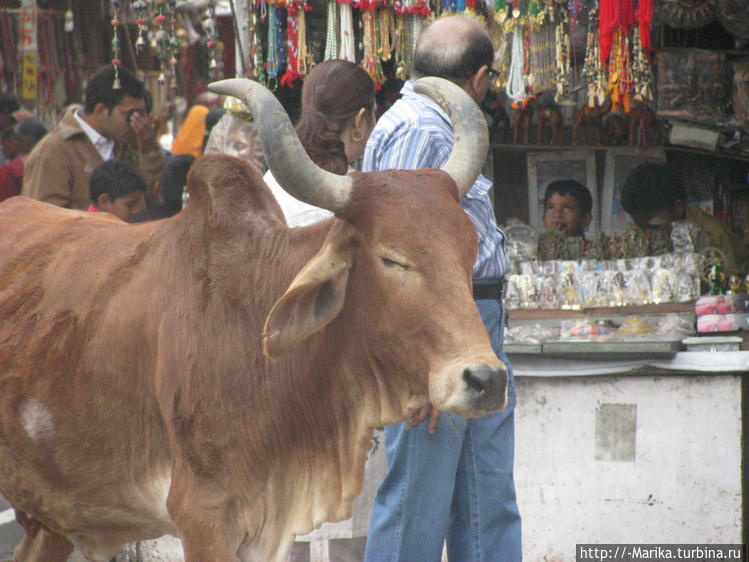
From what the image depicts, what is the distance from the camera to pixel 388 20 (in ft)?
16.1

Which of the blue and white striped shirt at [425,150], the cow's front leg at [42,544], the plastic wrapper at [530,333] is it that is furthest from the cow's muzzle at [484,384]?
the plastic wrapper at [530,333]

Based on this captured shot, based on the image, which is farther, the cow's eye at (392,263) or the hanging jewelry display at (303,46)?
the hanging jewelry display at (303,46)

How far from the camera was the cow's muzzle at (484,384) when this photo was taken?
7.59 feet

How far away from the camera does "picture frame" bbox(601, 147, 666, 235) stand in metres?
5.60

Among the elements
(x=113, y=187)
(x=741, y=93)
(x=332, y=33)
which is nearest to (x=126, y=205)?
(x=113, y=187)

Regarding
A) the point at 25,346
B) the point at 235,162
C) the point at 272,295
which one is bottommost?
the point at 25,346

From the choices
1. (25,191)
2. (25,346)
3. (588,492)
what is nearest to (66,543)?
(25,346)

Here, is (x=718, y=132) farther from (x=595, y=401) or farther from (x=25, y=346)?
(x=25, y=346)

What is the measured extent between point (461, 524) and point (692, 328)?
1949 millimetres

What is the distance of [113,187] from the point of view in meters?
4.99

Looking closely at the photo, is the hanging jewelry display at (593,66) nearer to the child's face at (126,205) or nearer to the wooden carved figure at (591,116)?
the wooden carved figure at (591,116)

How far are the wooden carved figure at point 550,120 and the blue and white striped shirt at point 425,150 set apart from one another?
2.43 m

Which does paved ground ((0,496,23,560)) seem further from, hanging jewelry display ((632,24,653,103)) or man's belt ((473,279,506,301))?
hanging jewelry display ((632,24,653,103))

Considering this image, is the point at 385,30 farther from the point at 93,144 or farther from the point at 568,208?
the point at 93,144
